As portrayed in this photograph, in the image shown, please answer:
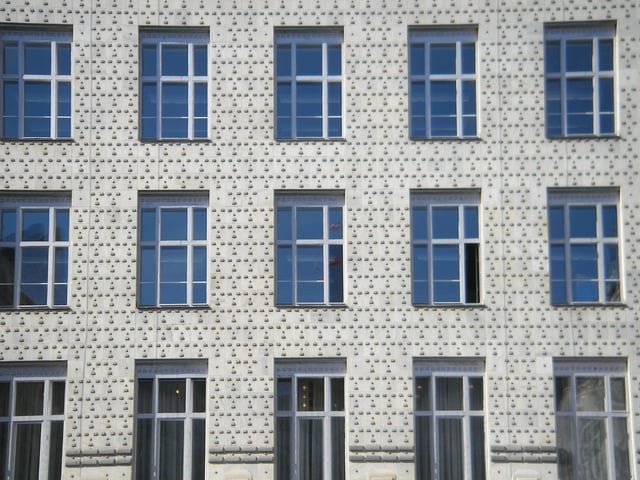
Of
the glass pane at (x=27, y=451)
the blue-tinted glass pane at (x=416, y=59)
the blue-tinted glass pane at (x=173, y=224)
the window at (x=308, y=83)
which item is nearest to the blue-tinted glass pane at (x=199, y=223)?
the blue-tinted glass pane at (x=173, y=224)

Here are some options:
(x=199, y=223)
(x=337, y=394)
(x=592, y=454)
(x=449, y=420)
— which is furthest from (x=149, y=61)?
(x=592, y=454)

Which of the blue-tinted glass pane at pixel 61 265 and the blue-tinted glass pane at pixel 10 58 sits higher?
the blue-tinted glass pane at pixel 10 58

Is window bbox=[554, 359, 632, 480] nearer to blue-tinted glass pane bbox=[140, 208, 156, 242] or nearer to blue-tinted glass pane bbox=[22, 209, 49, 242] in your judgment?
blue-tinted glass pane bbox=[140, 208, 156, 242]

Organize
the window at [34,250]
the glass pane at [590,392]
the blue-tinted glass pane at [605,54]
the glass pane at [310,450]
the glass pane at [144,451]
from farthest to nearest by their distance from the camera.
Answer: the blue-tinted glass pane at [605,54] < the window at [34,250] < the glass pane at [590,392] < the glass pane at [310,450] < the glass pane at [144,451]

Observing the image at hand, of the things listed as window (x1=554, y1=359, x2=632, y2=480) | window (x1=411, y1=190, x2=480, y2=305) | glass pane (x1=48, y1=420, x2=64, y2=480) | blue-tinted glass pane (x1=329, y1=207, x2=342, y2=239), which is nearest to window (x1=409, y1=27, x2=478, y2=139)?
window (x1=411, y1=190, x2=480, y2=305)

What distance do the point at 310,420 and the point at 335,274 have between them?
9.43 ft

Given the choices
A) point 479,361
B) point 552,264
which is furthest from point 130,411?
point 552,264

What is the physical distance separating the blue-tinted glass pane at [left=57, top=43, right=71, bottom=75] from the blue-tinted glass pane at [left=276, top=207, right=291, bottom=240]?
5.14 meters

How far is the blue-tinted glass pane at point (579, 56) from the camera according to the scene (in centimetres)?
2258

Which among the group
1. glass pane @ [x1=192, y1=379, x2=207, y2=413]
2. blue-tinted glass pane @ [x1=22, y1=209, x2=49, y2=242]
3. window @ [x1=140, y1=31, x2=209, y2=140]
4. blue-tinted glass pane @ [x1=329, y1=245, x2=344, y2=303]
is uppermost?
window @ [x1=140, y1=31, x2=209, y2=140]

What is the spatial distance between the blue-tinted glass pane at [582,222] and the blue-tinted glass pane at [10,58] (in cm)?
1148

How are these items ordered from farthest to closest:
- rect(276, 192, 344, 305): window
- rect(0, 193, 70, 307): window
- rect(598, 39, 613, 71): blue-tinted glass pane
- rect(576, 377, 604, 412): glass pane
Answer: rect(598, 39, 613, 71): blue-tinted glass pane
rect(276, 192, 344, 305): window
rect(0, 193, 70, 307): window
rect(576, 377, 604, 412): glass pane

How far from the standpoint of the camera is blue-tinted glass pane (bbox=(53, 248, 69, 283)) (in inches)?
868

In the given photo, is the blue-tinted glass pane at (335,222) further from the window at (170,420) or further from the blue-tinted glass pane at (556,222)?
the blue-tinted glass pane at (556,222)
